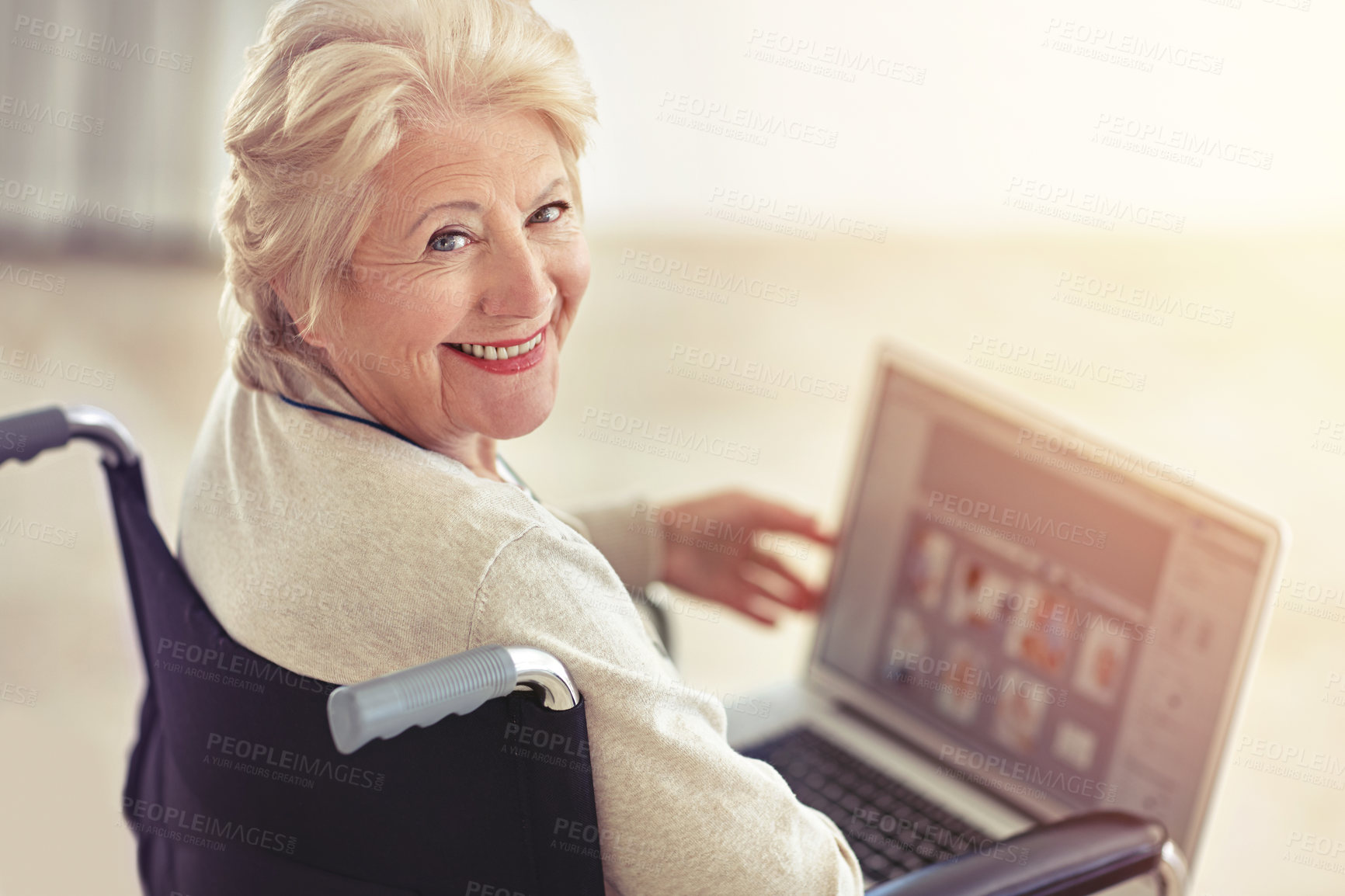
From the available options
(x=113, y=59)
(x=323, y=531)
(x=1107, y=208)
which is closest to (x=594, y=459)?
(x=113, y=59)

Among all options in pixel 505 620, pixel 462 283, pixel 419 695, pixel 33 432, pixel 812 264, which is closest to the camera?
pixel 419 695

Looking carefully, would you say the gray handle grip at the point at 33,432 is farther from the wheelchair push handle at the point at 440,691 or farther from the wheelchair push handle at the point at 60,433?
the wheelchair push handle at the point at 440,691

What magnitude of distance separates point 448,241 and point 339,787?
431 mm

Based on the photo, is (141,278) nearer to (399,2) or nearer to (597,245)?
(597,245)

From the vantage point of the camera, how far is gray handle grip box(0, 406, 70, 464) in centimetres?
117

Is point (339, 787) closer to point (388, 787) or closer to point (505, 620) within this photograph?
point (388, 787)

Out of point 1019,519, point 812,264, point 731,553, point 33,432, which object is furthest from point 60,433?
point 812,264

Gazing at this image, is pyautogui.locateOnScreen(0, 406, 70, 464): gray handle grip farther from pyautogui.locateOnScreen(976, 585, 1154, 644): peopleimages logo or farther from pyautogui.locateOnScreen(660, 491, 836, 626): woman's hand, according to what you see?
pyautogui.locateOnScreen(976, 585, 1154, 644): peopleimages logo

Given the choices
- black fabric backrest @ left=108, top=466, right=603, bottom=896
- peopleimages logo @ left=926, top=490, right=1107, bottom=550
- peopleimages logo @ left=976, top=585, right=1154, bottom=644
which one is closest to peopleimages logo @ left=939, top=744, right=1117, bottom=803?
peopleimages logo @ left=976, top=585, right=1154, bottom=644

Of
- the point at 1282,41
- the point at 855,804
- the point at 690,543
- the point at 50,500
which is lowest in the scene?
the point at 50,500

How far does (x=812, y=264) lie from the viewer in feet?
18.7

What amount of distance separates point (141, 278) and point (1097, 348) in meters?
3.83

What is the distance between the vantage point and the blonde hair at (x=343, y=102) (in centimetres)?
90

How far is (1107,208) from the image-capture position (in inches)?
220
